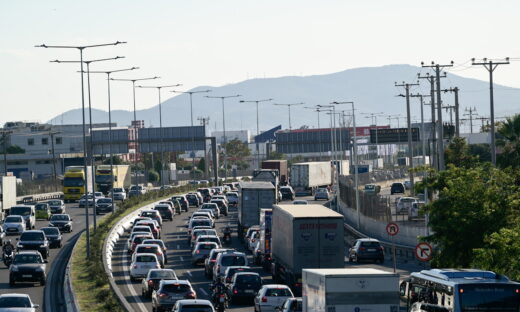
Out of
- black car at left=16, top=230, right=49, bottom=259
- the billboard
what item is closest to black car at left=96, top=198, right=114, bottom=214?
black car at left=16, top=230, right=49, bottom=259

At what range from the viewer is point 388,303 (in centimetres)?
2655

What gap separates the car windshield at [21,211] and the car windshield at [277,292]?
42.8m

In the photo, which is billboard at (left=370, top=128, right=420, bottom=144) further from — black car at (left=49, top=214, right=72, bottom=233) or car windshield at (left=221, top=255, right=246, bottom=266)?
car windshield at (left=221, top=255, right=246, bottom=266)

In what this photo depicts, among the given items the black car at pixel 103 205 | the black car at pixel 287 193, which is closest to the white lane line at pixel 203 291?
the black car at pixel 103 205

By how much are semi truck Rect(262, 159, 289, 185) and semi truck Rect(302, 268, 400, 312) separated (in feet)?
319

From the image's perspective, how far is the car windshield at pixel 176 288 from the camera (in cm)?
3622

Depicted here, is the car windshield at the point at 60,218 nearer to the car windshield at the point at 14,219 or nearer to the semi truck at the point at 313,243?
the car windshield at the point at 14,219

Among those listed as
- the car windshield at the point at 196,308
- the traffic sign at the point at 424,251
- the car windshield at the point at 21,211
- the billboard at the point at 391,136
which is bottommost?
the car windshield at the point at 196,308

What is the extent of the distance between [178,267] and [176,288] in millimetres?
18545

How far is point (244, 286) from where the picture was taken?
40125 mm

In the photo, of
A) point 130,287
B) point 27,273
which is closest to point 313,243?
point 130,287

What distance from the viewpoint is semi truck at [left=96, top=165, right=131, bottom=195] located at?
115 meters

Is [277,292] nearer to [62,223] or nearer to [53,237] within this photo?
[53,237]

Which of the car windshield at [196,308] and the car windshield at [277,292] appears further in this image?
the car windshield at [277,292]
